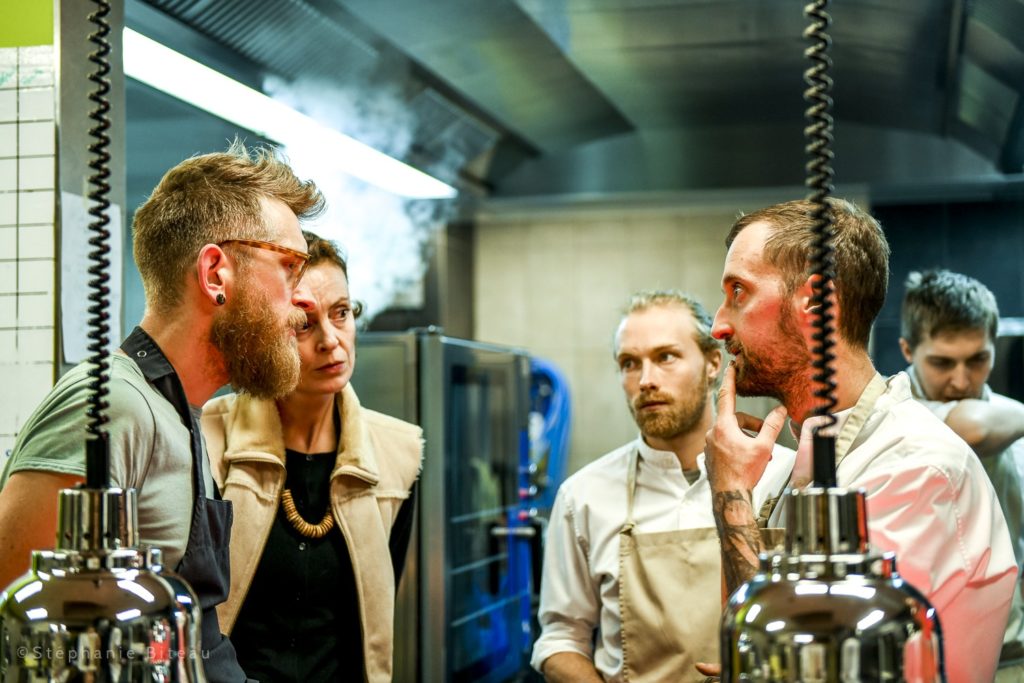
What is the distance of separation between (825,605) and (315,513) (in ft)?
6.34

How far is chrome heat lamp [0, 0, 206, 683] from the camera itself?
79cm

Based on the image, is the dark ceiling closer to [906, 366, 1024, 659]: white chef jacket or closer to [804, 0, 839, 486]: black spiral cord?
[906, 366, 1024, 659]: white chef jacket

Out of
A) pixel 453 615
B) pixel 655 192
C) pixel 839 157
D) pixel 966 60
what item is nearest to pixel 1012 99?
pixel 966 60

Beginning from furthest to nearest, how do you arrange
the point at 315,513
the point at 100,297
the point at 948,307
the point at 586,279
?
1. the point at 586,279
2. the point at 948,307
3. the point at 315,513
4. the point at 100,297

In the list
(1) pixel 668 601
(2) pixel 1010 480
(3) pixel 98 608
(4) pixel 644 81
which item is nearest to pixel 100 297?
(3) pixel 98 608

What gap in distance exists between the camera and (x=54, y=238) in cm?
212

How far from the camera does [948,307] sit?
331 centimetres

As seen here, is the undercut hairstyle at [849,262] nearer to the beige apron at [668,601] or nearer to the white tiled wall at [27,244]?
the beige apron at [668,601]

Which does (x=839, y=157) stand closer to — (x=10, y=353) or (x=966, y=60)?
(x=966, y=60)

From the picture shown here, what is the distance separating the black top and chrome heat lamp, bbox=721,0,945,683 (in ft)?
5.82

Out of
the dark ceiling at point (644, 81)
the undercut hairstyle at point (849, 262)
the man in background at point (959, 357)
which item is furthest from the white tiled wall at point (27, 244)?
the man in background at point (959, 357)

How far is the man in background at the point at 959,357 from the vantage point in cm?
310

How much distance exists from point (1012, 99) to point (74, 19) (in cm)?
377

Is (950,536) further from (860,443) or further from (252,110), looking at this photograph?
(252,110)
